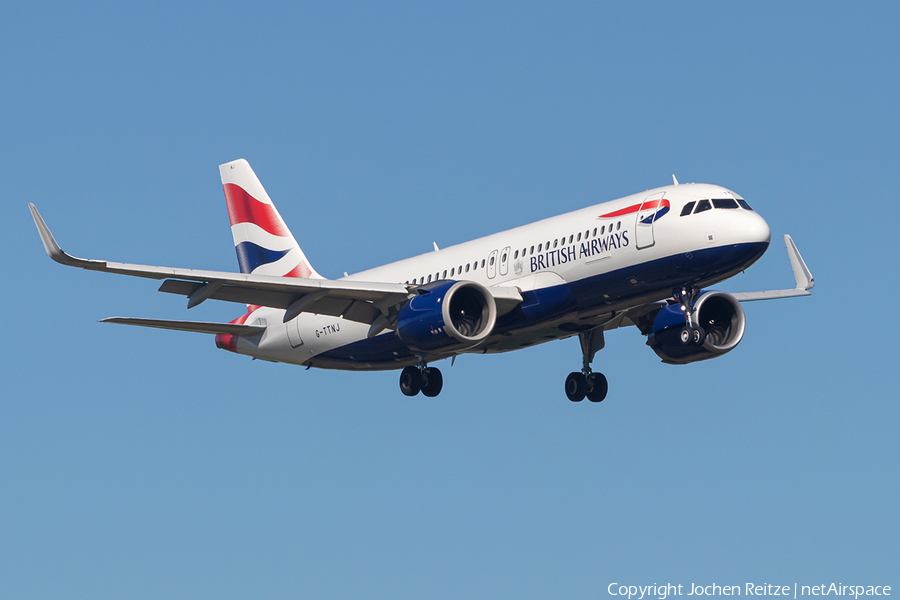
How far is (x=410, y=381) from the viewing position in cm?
3984

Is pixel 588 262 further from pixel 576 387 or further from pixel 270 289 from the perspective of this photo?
pixel 270 289

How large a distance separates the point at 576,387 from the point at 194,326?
40.0 feet

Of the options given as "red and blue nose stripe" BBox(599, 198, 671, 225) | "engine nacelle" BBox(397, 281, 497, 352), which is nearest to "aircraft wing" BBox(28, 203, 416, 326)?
"engine nacelle" BBox(397, 281, 497, 352)

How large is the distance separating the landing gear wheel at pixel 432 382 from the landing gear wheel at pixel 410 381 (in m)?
0.19

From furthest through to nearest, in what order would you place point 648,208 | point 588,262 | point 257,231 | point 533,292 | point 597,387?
point 257,231 → point 597,387 → point 533,292 → point 588,262 → point 648,208

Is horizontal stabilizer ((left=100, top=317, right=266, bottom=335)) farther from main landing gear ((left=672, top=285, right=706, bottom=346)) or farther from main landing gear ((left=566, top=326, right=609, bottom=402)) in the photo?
main landing gear ((left=672, top=285, right=706, bottom=346))

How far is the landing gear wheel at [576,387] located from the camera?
4078 centimetres

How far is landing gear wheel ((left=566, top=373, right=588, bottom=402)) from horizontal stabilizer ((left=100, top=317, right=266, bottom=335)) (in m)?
10.3

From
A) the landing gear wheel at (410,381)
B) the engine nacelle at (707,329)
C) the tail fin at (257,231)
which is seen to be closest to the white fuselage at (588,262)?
the landing gear wheel at (410,381)

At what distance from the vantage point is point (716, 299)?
37375 millimetres

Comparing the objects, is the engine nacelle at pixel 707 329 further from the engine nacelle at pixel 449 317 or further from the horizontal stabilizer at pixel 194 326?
the horizontal stabilizer at pixel 194 326

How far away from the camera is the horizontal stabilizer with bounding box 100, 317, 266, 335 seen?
35.5m

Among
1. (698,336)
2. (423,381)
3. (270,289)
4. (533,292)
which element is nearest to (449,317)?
(533,292)

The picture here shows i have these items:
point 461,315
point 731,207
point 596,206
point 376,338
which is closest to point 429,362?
point 376,338
